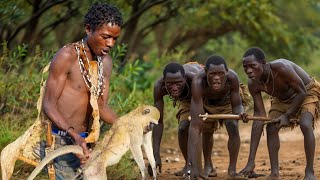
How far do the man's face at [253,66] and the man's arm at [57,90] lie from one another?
2670 millimetres

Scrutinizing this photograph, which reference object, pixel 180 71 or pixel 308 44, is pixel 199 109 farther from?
pixel 308 44

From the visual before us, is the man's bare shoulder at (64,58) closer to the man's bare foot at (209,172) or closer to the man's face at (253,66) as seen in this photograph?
the man's face at (253,66)

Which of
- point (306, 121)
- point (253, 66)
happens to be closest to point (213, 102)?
point (253, 66)

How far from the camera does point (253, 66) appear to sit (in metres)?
7.22

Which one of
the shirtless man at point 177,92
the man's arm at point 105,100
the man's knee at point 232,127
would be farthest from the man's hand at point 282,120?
the man's arm at point 105,100

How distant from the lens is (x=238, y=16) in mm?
14375

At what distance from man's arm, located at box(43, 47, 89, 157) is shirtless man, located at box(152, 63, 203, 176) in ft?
8.47

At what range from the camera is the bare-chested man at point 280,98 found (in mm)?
7207

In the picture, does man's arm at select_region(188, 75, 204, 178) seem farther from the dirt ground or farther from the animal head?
the animal head

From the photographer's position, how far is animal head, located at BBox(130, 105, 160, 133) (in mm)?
5059

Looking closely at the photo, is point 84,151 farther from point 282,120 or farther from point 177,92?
point 282,120

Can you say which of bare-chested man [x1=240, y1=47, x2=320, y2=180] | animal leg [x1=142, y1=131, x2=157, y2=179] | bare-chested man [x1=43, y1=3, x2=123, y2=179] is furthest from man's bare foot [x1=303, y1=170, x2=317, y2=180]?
bare-chested man [x1=43, y1=3, x2=123, y2=179]

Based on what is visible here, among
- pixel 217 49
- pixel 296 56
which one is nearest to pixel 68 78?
pixel 296 56

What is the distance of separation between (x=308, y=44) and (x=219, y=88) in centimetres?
1018
